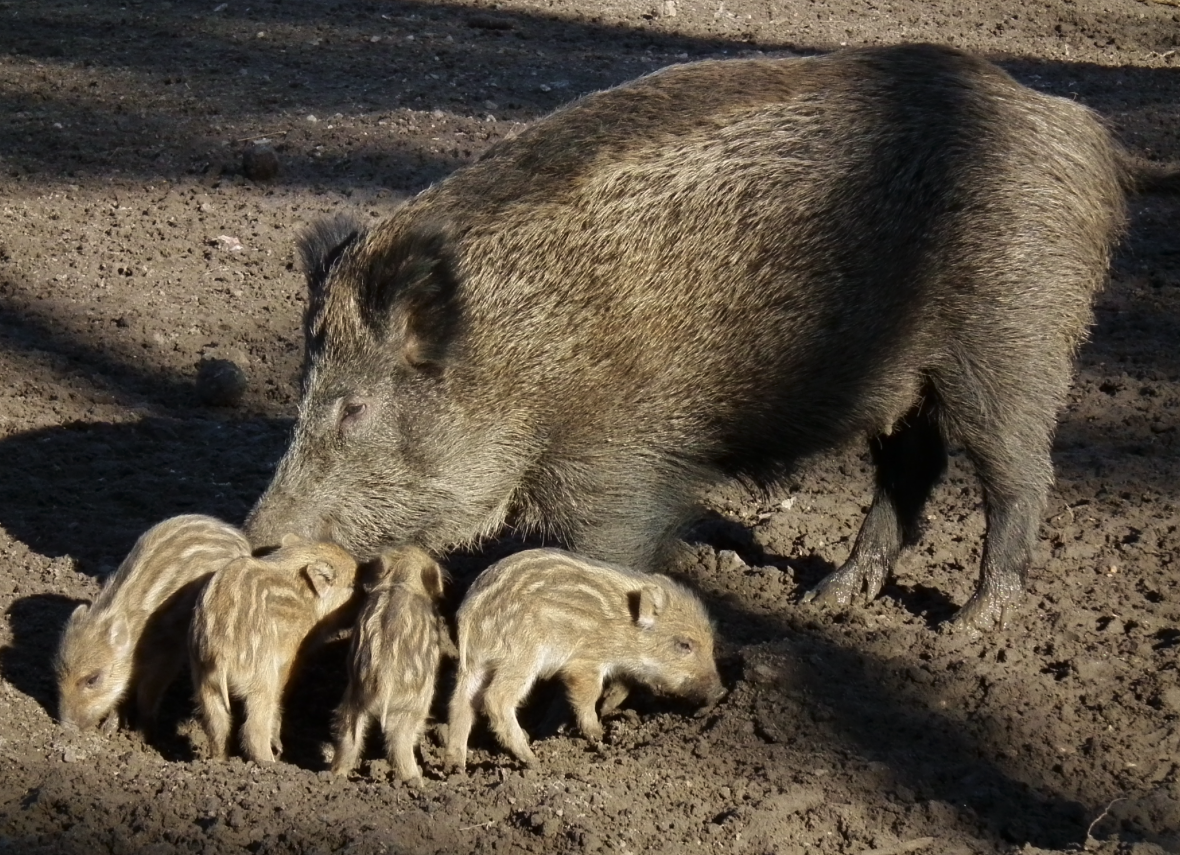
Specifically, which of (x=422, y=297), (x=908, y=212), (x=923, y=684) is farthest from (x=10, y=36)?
(x=923, y=684)

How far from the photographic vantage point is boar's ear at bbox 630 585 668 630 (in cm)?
440

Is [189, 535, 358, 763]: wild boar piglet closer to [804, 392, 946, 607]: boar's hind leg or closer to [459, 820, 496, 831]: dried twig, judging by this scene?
[459, 820, 496, 831]: dried twig

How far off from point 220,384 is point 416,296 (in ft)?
7.04

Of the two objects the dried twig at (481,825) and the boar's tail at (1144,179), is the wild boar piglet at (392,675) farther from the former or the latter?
the boar's tail at (1144,179)

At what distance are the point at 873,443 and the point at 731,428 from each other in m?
0.79

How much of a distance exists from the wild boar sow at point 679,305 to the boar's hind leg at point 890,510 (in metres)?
0.44

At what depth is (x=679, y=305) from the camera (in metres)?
4.59

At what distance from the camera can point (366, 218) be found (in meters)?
7.52

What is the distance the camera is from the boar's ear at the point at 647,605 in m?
4.40

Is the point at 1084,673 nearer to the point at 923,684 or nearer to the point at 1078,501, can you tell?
the point at 923,684

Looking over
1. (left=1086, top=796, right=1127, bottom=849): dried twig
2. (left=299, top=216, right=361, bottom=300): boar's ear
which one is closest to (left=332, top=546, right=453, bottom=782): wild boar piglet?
(left=299, top=216, right=361, bottom=300): boar's ear

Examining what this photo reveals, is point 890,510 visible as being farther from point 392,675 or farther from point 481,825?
point 481,825

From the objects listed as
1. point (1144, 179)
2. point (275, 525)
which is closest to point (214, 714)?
point (275, 525)

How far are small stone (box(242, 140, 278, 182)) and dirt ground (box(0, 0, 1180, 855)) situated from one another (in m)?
0.09
